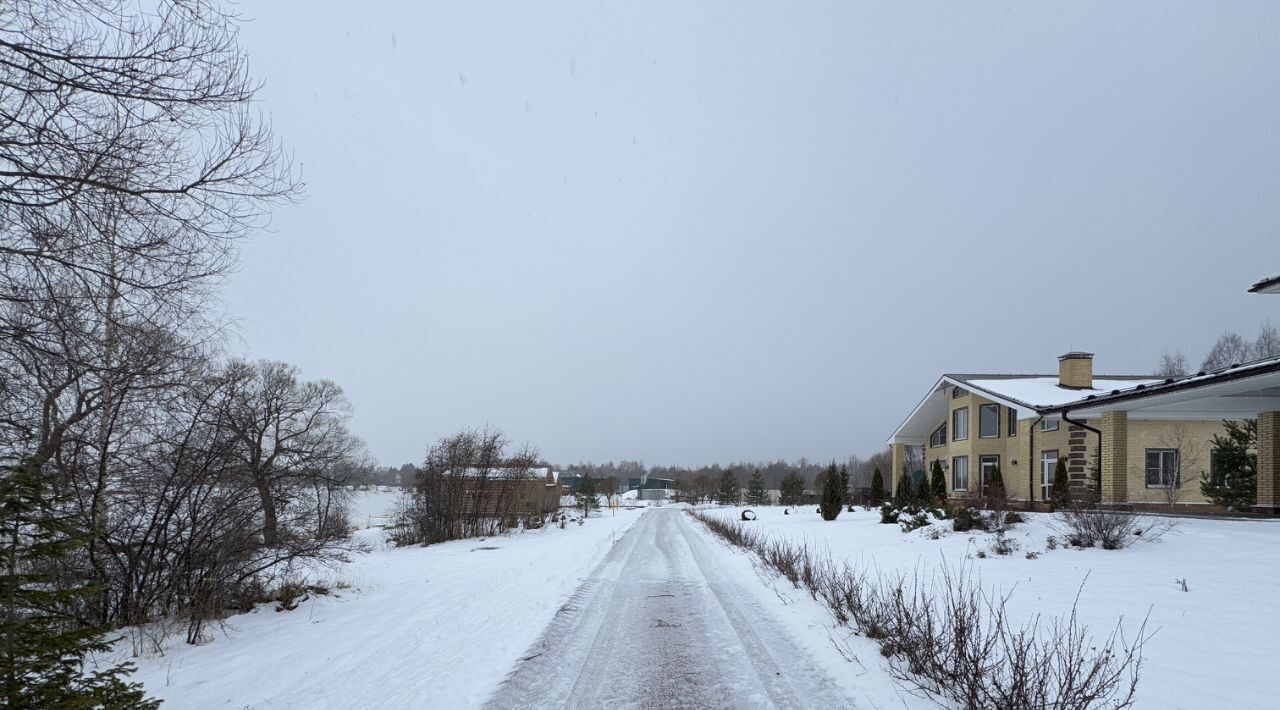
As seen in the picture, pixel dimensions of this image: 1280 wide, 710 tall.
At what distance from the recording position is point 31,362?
5.18 metres

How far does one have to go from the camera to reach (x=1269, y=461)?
49.4 feet

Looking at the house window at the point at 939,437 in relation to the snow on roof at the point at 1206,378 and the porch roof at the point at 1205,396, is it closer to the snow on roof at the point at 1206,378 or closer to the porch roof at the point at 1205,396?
the porch roof at the point at 1205,396

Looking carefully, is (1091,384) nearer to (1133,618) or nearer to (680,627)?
(1133,618)

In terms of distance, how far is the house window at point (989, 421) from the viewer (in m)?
28.1

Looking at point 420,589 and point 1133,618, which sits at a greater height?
point 1133,618

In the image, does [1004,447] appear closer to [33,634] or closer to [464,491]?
[464,491]

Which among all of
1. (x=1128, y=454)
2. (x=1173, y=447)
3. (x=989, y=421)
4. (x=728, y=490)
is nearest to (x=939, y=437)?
(x=989, y=421)

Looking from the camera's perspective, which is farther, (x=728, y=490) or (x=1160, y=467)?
(x=728, y=490)

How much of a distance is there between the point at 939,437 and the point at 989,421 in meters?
7.13

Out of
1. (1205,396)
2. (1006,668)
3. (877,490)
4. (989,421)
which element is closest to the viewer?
(1006,668)

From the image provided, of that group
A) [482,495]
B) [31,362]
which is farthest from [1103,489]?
[31,362]

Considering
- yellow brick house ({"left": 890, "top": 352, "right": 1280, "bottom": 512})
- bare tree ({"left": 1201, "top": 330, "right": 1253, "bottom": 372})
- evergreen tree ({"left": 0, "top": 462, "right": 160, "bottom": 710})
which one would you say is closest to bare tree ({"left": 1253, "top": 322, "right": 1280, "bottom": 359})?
bare tree ({"left": 1201, "top": 330, "right": 1253, "bottom": 372})

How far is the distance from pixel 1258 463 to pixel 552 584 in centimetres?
1673

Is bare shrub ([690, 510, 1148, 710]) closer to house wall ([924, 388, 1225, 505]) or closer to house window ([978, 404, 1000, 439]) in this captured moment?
house wall ([924, 388, 1225, 505])
